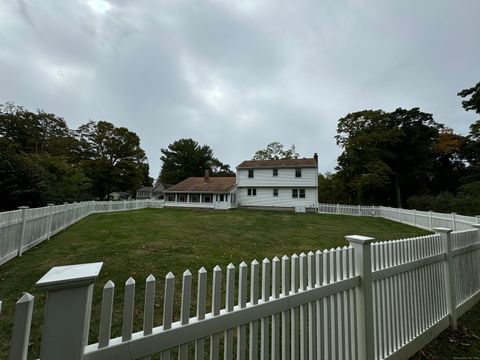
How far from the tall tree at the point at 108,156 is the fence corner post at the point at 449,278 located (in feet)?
125

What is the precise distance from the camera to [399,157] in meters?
28.9

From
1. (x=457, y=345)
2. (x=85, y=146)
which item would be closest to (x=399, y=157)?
(x=457, y=345)

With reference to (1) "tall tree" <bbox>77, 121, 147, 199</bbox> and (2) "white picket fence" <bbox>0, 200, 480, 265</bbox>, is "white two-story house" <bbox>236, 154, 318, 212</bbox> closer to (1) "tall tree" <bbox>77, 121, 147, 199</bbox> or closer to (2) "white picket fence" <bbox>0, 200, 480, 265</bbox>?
(2) "white picket fence" <bbox>0, 200, 480, 265</bbox>

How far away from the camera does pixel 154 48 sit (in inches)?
476

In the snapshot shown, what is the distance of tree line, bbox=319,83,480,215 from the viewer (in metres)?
26.7

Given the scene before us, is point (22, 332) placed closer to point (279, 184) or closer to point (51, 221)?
point (51, 221)

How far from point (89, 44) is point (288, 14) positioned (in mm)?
9163

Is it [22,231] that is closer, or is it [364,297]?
[364,297]

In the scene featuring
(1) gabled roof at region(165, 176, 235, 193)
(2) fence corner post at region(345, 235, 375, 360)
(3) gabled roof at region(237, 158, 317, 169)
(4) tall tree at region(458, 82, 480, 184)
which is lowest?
(2) fence corner post at region(345, 235, 375, 360)

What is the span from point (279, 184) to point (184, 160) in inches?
1149

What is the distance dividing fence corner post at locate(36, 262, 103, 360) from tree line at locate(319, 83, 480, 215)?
28260 mm

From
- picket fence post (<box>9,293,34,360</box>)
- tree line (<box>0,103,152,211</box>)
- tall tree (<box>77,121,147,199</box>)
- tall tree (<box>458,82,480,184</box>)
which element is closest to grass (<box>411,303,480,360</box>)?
picket fence post (<box>9,293,34,360</box>)

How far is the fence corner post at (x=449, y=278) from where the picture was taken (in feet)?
12.7

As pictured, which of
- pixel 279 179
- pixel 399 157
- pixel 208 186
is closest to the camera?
pixel 279 179
